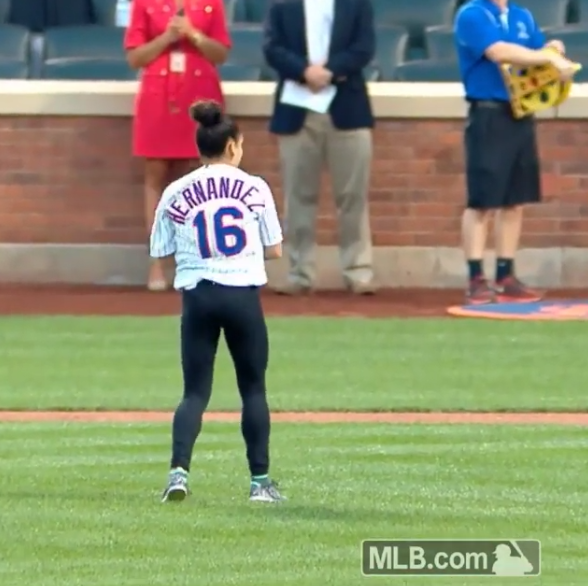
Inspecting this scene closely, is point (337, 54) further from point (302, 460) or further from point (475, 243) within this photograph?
point (302, 460)

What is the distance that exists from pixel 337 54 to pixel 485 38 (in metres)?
1.24

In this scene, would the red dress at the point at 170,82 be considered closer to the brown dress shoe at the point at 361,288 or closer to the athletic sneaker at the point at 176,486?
the brown dress shoe at the point at 361,288

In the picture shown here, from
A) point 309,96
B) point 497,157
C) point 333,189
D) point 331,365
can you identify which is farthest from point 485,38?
point 331,365

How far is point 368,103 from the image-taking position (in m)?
14.0

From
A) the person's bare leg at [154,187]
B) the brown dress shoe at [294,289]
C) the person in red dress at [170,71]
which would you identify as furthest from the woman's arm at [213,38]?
the brown dress shoe at [294,289]

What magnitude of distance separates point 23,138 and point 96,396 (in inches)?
210

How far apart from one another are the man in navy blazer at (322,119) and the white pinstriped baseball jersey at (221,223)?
6.37 metres

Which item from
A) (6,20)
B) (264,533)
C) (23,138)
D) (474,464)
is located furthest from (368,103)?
(264,533)

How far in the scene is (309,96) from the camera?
13.8m

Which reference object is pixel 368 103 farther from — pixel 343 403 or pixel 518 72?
pixel 343 403

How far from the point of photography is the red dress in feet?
45.9

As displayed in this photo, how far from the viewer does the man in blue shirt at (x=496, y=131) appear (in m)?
12.9

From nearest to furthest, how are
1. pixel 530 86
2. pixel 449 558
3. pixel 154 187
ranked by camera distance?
pixel 449 558, pixel 530 86, pixel 154 187

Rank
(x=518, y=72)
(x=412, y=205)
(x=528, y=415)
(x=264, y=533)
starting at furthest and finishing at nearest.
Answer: (x=412, y=205) → (x=518, y=72) → (x=528, y=415) → (x=264, y=533)
